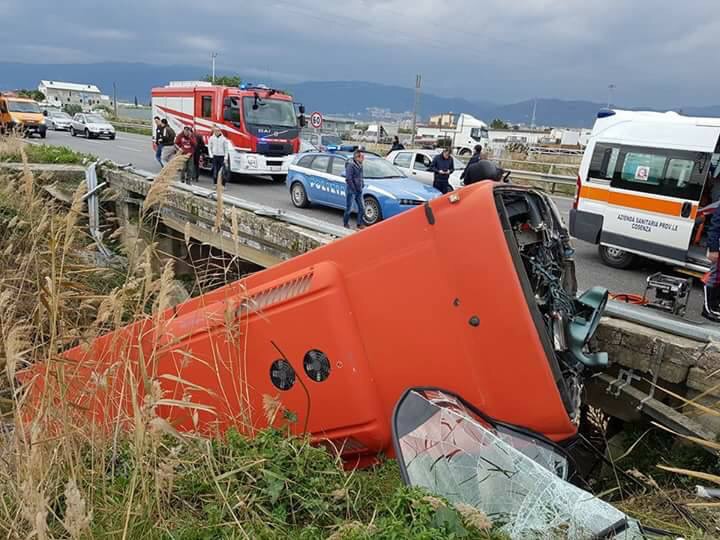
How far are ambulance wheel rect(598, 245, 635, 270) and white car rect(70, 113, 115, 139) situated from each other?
95.8 ft

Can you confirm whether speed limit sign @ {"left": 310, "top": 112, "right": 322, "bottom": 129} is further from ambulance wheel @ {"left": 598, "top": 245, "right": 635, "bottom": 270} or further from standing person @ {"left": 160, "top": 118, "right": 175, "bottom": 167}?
ambulance wheel @ {"left": 598, "top": 245, "right": 635, "bottom": 270}

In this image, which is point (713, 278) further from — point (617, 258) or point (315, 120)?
point (315, 120)

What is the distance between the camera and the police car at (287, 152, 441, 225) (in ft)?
32.5

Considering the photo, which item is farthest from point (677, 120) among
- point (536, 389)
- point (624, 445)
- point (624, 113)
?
point (536, 389)

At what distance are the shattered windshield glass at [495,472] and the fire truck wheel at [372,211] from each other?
7.80 m

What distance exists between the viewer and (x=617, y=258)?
849cm

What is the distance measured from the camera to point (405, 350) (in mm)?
2658

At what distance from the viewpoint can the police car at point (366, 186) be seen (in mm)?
9914

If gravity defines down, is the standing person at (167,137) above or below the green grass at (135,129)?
above

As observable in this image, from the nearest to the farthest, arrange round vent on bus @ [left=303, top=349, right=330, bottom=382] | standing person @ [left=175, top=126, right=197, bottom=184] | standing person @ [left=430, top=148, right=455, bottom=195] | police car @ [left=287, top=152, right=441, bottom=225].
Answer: round vent on bus @ [left=303, top=349, right=330, bottom=382], police car @ [left=287, top=152, right=441, bottom=225], standing person @ [left=430, top=148, right=455, bottom=195], standing person @ [left=175, top=126, right=197, bottom=184]

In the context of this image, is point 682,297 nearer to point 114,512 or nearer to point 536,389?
point 536,389

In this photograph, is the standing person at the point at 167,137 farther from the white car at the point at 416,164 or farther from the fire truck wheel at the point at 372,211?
the fire truck wheel at the point at 372,211

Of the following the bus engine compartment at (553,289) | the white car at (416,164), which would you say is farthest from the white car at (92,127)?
the bus engine compartment at (553,289)

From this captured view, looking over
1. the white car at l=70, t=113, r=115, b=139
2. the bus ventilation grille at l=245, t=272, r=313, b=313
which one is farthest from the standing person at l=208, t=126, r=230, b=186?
the white car at l=70, t=113, r=115, b=139
